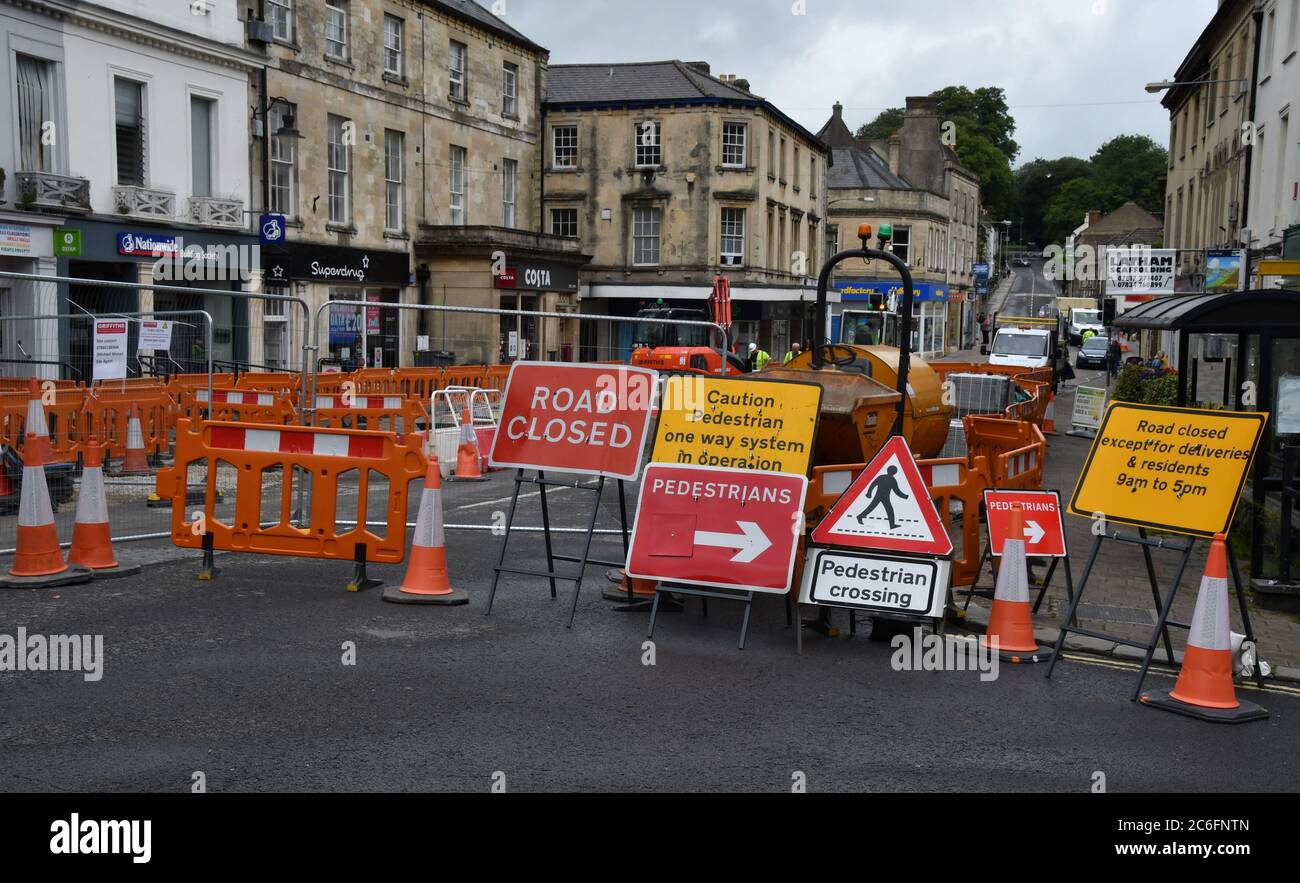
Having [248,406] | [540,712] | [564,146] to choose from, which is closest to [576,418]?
[540,712]

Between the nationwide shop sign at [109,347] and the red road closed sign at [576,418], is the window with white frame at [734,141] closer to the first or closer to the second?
the nationwide shop sign at [109,347]

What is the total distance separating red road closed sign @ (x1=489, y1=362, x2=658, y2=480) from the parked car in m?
54.8

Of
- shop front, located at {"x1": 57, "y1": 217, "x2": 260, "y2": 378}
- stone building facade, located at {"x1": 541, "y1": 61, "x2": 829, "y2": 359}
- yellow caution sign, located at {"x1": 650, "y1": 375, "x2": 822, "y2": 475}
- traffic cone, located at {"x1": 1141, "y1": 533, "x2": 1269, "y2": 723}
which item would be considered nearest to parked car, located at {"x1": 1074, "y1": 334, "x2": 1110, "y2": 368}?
stone building facade, located at {"x1": 541, "y1": 61, "x2": 829, "y2": 359}

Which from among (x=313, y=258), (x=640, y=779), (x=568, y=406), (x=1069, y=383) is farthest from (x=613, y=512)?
(x=1069, y=383)

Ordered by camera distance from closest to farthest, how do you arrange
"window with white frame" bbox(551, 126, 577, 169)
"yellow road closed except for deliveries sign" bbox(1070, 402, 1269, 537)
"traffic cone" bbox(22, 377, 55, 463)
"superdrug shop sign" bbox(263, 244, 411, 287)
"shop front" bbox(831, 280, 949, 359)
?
1. "yellow road closed except for deliveries sign" bbox(1070, 402, 1269, 537)
2. "traffic cone" bbox(22, 377, 55, 463)
3. "superdrug shop sign" bbox(263, 244, 411, 287)
4. "window with white frame" bbox(551, 126, 577, 169)
5. "shop front" bbox(831, 280, 949, 359)

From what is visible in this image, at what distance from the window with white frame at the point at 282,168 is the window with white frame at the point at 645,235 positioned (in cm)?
1903

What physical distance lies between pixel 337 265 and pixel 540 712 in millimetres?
27220

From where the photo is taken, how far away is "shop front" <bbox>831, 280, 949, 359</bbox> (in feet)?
202

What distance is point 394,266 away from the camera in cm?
3453

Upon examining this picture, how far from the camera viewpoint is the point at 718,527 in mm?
8250

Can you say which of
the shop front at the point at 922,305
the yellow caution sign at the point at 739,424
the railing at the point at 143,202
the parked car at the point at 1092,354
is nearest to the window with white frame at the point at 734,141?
the shop front at the point at 922,305

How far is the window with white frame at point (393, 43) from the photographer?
33.8m

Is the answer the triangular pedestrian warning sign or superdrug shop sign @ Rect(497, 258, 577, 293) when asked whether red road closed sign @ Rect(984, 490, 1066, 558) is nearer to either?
the triangular pedestrian warning sign

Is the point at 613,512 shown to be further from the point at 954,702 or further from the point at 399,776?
the point at 399,776
